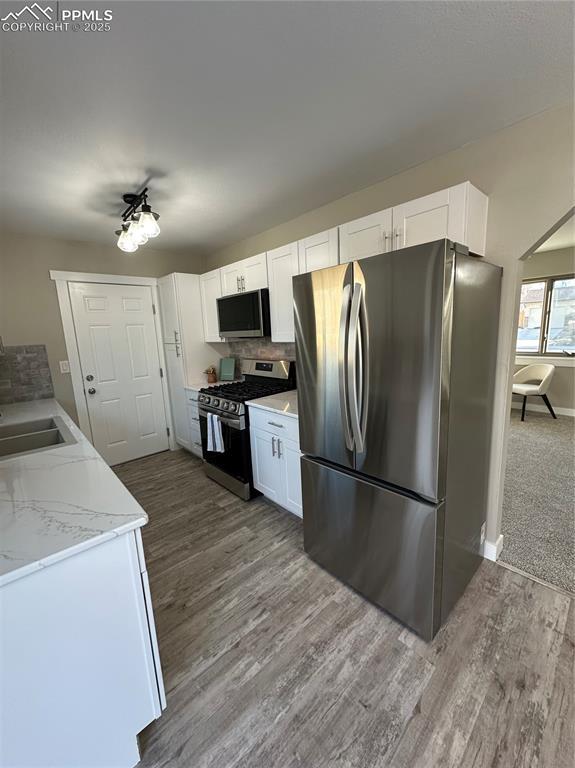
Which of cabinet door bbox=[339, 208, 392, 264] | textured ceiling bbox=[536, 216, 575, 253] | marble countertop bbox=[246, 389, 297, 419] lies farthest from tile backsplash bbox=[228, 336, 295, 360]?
textured ceiling bbox=[536, 216, 575, 253]

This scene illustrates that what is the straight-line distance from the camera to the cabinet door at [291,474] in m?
2.25

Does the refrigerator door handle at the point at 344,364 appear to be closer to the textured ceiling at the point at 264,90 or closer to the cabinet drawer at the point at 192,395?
the textured ceiling at the point at 264,90

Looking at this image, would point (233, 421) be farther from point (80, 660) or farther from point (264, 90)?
point (264, 90)

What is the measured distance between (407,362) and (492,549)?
1.51 metres

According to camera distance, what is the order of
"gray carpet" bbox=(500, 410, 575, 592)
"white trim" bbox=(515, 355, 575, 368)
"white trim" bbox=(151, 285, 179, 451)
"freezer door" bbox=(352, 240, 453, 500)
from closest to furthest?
1. "freezer door" bbox=(352, 240, 453, 500)
2. "gray carpet" bbox=(500, 410, 575, 592)
3. "white trim" bbox=(151, 285, 179, 451)
4. "white trim" bbox=(515, 355, 575, 368)

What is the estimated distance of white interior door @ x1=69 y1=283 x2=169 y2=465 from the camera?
11.1 ft

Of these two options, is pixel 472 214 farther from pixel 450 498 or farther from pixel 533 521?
pixel 533 521

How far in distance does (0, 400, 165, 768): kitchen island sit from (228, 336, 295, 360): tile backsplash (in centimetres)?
221

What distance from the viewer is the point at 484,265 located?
152 centimetres

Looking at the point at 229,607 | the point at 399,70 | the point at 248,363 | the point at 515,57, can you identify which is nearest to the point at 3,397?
the point at 248,363

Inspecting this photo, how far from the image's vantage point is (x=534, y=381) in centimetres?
484

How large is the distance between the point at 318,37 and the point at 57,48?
2.98 ft

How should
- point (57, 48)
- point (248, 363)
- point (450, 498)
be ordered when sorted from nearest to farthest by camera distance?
point (57, 48), point (450, 498), point (248, 363)

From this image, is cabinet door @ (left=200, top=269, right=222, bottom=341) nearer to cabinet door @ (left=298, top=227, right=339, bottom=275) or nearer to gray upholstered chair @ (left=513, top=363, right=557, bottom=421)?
cabinet door @ (left=298, top=227, right=339, bottom=275)
